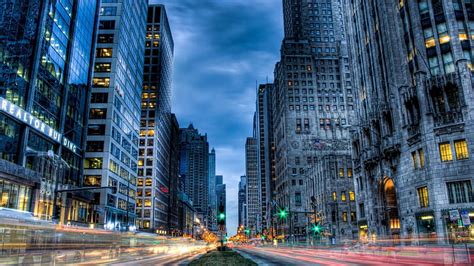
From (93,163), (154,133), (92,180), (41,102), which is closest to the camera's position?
(41,102)

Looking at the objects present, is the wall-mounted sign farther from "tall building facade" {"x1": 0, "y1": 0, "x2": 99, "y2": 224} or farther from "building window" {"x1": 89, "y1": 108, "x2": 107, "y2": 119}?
Answer: "building window" {"x1": 89, "y1": 108, "x2": 107, "y2": 119}

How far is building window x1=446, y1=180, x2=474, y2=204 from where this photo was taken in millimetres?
42156

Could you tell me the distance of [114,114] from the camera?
82875 mm

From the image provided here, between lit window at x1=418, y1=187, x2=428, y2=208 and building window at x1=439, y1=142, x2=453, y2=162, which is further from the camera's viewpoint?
lit window at x1=418, y1=187, x2=428, y2=208

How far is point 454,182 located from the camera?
142 ft

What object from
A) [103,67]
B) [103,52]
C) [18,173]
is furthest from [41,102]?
[103,52]

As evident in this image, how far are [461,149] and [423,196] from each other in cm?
756

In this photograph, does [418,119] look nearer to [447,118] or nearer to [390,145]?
[447,118]

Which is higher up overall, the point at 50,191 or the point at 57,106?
the point at 57,106

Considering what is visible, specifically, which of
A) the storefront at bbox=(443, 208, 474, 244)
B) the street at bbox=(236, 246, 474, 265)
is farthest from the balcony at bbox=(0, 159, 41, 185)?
the storefront at bbox=(443, 208, 474, 244)

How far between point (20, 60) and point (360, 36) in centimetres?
5725

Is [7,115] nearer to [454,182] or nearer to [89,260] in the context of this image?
[89,260]

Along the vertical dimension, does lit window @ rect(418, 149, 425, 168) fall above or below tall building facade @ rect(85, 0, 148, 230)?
below

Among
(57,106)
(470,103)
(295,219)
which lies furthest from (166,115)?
(470,103)
